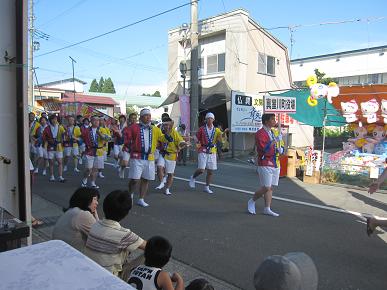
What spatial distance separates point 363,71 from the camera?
39656 millimetres

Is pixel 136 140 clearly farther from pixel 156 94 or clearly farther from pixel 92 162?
pixel 156 94

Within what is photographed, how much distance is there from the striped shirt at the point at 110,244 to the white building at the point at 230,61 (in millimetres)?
17319

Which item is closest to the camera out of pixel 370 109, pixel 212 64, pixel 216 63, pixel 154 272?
pixel 154 272

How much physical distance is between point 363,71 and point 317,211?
117 ft

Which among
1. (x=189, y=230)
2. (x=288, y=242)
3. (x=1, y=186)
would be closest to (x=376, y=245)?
(x=288, y=242)

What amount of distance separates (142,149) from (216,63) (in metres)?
15.2

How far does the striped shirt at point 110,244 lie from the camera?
3.22 meters

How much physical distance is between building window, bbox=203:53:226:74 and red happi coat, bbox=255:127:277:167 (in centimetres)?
1484

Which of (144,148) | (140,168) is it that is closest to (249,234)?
(140,168)

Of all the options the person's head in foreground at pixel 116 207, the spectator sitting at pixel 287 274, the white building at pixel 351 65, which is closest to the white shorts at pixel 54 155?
the person's head in foreground at pixel 116 207

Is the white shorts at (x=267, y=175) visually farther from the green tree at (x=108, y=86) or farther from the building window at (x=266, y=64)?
the green tree at (x=108, y=86)

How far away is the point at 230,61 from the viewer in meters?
21.3

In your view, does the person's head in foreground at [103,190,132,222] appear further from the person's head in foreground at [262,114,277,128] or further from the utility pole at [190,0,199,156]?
the utility pole at [190,0,199,156]

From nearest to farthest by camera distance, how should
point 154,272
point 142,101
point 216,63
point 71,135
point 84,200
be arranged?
point 154,272, point 84,200, point 71,135, point 216,63, point 142,101
